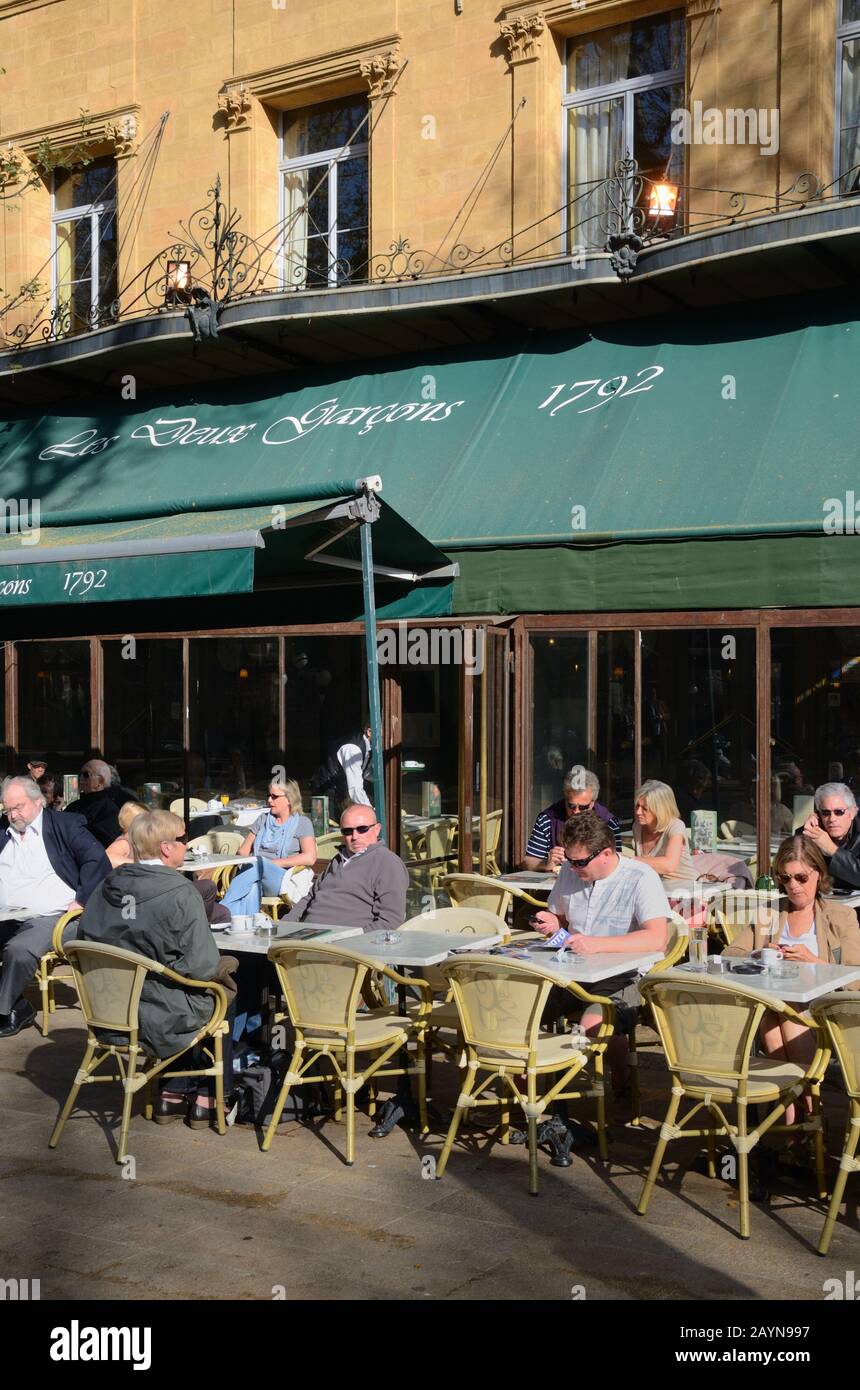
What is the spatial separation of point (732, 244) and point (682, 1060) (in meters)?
6.98

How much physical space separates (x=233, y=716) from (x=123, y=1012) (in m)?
6.15

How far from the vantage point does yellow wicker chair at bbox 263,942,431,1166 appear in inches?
265

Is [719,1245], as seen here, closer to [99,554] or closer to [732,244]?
[99,554]

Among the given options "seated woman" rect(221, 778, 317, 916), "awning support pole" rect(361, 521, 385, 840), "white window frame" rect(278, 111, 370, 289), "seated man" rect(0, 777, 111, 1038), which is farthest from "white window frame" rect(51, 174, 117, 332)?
"awning support pole" rect(361, 521, 385, 840)

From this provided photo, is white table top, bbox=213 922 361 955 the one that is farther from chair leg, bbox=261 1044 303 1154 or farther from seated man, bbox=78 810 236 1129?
chair leg, bbox=261 1044 303 1154

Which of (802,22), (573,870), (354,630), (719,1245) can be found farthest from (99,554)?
(802,22)

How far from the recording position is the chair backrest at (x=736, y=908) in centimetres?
880

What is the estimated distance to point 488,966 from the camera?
6383mm

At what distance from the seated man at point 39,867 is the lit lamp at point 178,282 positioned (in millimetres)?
6434

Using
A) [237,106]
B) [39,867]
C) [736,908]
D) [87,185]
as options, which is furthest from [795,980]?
[87,185]

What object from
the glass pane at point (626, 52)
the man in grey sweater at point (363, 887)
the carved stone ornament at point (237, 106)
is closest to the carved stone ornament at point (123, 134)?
the carved stone ornament at point (237, 106)

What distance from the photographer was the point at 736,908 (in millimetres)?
9078

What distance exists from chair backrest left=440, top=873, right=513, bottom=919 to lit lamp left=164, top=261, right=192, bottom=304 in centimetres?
747

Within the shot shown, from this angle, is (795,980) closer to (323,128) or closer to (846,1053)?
(846,1053)
